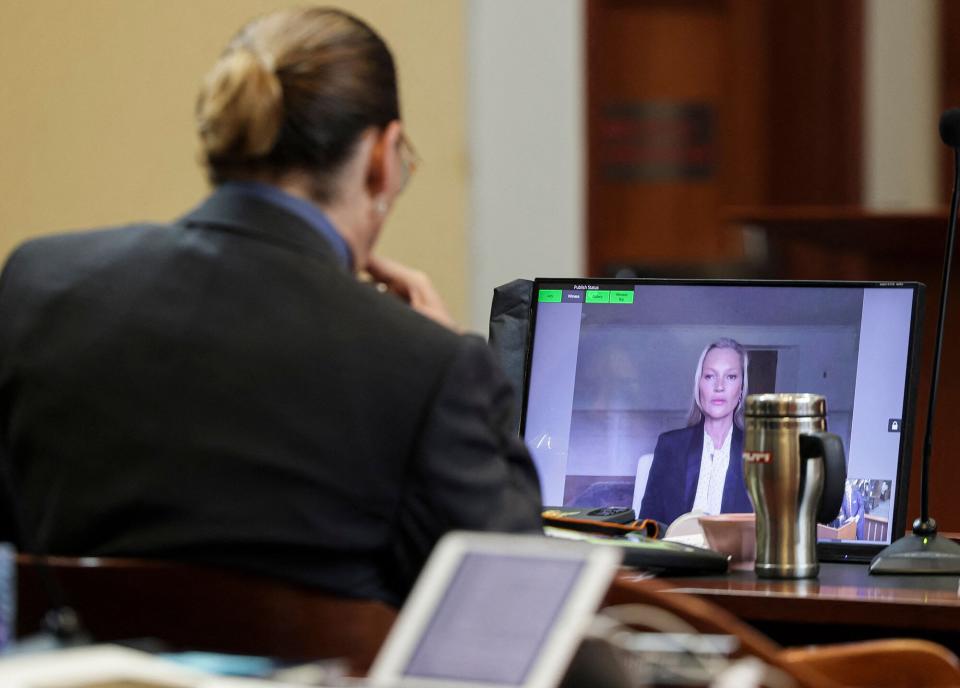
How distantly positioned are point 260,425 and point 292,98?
0.32 metres

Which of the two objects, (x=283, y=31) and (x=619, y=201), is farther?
(x=619, y=201)

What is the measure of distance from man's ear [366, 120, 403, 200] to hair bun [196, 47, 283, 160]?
112mm

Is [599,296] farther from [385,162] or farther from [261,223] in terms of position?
[261,223]

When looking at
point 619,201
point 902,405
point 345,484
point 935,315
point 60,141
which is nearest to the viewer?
point 345,484

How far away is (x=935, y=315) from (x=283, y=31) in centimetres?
147

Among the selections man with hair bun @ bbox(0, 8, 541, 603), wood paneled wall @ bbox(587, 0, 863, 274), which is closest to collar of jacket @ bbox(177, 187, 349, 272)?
man with hair bun @ bbox(0, 8, 541, 603)

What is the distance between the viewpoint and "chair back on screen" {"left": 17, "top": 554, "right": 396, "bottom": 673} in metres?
1.13

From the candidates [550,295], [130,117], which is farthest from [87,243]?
[130,117]

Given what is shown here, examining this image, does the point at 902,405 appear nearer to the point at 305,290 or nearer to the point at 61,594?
the point at 305,290

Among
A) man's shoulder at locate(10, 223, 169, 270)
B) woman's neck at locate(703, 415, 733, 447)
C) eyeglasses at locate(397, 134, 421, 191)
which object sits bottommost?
woman's neck at locate(703, 415, 733, 447)

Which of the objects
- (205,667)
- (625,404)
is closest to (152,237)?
(205,667)

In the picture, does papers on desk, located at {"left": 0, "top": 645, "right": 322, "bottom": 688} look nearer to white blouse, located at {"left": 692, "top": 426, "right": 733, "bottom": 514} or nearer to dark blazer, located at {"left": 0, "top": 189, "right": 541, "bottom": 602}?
dark blazer, located at {"left": 0, "top": 189, "right": 541, "bottom": 602}

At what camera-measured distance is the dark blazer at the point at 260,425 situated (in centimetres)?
125

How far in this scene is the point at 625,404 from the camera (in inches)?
75.5
